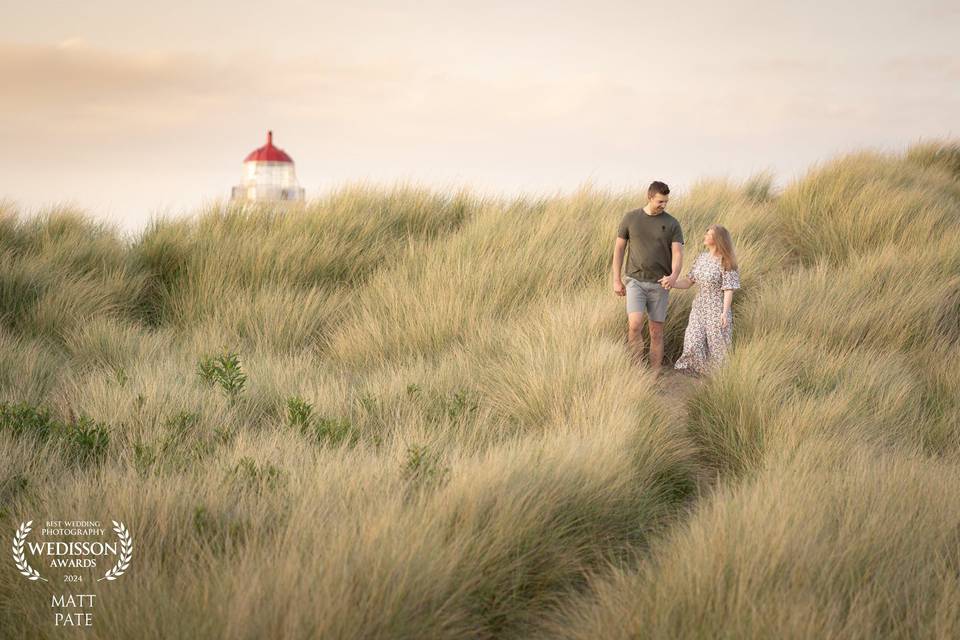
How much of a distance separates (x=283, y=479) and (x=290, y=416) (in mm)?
1146

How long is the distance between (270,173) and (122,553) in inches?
1512

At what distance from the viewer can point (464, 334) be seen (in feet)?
24.1

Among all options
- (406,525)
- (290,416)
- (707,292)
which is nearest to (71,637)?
(406,525)

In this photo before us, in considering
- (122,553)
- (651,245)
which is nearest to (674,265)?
(651,245)

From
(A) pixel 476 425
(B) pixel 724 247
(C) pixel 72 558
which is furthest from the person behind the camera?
(B) pixel 724 247

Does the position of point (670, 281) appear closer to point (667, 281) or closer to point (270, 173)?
point (667, 281)

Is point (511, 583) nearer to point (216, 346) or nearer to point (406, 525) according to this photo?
point (406, 525)

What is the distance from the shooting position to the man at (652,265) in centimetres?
691

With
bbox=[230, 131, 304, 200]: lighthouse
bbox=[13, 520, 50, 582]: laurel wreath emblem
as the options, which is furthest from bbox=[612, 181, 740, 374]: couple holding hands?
bbox=[230, 131, 304, 200]: lighthouse

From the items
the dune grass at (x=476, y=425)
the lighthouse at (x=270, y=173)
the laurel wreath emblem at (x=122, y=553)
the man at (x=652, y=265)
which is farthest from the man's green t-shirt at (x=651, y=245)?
the lighthouse at (x=270, y=173)

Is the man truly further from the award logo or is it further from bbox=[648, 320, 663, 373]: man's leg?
the award logo

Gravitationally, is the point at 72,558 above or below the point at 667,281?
below

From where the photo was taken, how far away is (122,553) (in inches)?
127

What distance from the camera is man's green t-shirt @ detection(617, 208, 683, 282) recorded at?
692cm
